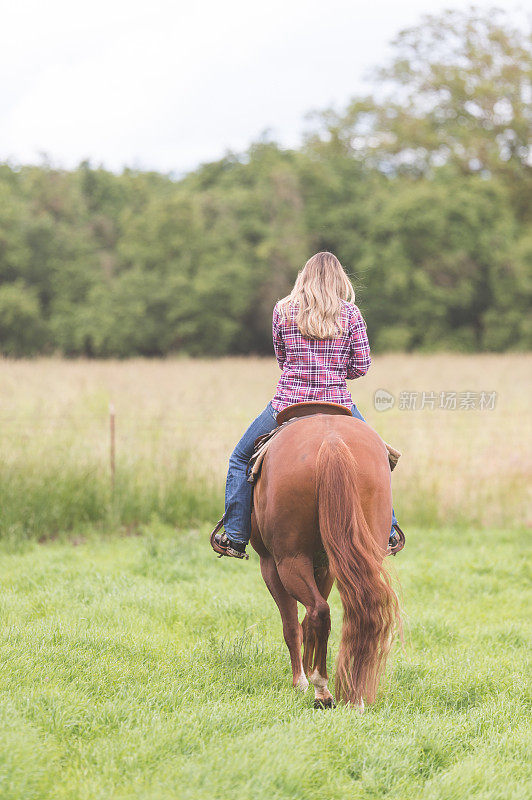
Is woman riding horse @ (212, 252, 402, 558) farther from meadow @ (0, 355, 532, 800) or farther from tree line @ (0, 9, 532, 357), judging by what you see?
tree line @ (0, 9, 532, 357)

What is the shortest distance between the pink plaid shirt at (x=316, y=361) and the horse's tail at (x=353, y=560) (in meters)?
0.59

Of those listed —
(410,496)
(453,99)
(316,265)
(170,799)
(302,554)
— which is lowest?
(410,496)

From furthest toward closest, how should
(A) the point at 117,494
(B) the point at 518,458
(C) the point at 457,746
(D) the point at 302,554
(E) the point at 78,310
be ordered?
(E) the point at 78,310, (B) the point at 518,458, (A) the point at 117,494, (D) the point at 302,554, (C) the point at 457,746

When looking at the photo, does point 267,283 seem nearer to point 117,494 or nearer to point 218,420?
point 218,420

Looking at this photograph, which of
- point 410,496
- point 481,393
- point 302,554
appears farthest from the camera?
point 481,393

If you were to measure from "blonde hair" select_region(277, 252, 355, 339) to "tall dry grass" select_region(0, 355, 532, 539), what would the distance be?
16.4 feet

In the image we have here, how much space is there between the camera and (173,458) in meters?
9.66

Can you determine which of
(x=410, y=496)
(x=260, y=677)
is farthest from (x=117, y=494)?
(x=260, y=677)

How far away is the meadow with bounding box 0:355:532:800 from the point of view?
124 inches

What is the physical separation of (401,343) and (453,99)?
1328 cm

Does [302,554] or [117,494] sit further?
[117,494]

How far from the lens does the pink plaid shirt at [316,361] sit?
14.4ft

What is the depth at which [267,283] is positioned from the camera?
34.2 metres

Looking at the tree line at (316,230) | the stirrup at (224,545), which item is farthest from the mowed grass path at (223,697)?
the tree line at (316,230)
